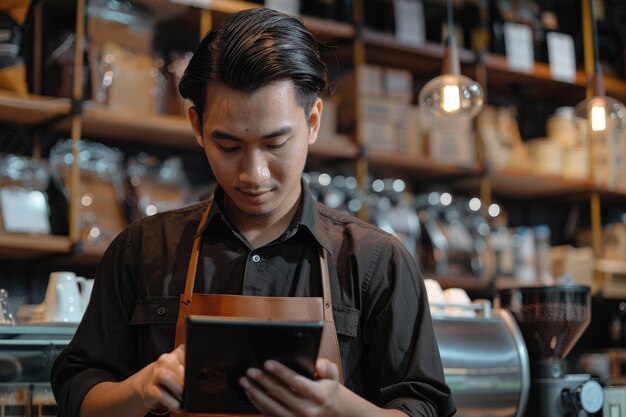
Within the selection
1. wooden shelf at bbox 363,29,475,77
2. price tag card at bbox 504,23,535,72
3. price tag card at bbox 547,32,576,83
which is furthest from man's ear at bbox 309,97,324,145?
price tag card at bbox 547,32,576,83

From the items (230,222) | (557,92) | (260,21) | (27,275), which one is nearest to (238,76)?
(260,21)

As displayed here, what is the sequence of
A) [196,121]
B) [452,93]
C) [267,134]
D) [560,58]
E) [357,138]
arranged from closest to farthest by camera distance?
1. [267,134]
2. [196,121]
3. [452,93]
4. [357,138]
5. [560,58]

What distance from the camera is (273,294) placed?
1.52 meters

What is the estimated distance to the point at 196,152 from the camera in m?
3.81

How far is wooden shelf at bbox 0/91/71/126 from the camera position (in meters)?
3.09

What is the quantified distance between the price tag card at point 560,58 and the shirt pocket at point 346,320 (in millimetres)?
3285

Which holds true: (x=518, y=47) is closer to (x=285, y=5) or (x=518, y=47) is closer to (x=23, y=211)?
(x=285, y=5)

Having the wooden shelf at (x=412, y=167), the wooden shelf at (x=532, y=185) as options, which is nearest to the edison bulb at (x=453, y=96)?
the wooden shelf at (x=412, y=167)

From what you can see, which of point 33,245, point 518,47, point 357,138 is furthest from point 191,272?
point 518,47

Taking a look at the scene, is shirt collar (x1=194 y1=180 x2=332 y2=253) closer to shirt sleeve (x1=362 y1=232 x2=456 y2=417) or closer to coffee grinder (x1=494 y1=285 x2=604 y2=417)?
shirt sleeve (x1=362 y1=232 x2=456 y2=417)

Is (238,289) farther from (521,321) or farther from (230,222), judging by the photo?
(521,321)

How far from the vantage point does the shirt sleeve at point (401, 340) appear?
1439mm

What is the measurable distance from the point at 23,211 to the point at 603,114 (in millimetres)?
2041

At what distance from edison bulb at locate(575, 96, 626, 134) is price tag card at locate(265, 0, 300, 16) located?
4.14 ft
